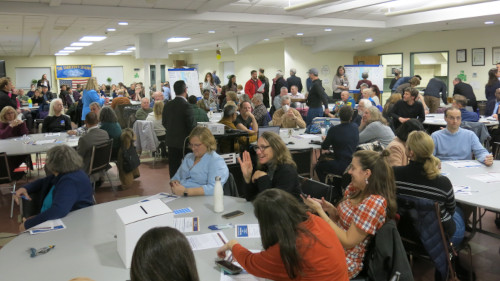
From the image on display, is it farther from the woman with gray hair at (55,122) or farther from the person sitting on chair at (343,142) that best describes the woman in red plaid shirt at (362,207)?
the woman with gray hair at (55,122)

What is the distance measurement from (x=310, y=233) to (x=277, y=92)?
10.3 meters

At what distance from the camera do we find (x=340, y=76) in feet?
39.9

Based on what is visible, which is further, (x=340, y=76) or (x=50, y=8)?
(x=340, y=76)

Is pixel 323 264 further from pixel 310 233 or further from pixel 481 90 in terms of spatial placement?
pixel 481 90

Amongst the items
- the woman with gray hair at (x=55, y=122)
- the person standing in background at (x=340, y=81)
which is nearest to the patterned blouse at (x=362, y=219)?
the woman with gray hair at (x=55, y=122)

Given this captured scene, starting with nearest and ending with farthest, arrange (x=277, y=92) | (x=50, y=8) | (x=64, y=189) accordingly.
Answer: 1. (x=64, y=189)
2. (x=50, y=8)
3. (x=277, y=92)

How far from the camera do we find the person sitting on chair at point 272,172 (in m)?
3.06

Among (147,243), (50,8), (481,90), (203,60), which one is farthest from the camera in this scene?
(203,60)

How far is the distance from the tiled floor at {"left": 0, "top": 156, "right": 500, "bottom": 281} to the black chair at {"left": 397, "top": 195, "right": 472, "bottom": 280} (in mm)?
771

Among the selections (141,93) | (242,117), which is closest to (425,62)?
(141,93)

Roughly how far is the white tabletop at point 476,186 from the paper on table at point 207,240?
5.80 ft

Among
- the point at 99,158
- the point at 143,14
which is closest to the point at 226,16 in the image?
the point at 143,14

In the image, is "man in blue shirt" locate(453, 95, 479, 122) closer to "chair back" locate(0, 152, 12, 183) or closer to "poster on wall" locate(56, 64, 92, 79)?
"chair back" locate(0, 152, 12, 183)

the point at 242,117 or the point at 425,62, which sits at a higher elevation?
the point at 425,62
